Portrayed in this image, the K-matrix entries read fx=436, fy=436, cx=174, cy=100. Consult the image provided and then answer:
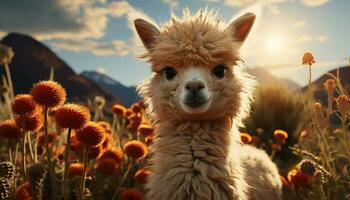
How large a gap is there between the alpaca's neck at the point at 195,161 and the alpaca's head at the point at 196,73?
0.39 feet

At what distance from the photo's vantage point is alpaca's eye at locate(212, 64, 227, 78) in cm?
355

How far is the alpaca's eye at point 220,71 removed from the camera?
11.6 ft

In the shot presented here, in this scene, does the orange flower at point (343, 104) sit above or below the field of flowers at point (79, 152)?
above

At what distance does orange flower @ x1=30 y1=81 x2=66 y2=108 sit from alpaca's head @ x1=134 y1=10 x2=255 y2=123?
0.79 metres

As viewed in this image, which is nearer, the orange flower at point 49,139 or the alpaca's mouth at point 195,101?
the alpaca's mouth at point 195,101

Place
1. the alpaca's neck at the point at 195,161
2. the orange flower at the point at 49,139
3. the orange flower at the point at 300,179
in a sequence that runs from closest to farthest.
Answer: the alpaca's neck at the point at 195,161, the orange flower at the point at 300,179, the orange flower at the point at 49,139

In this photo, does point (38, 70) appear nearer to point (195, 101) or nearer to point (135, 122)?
point (135, 122)

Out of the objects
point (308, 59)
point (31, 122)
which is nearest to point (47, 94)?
point (31, 122)

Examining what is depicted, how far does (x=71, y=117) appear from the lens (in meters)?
3.30

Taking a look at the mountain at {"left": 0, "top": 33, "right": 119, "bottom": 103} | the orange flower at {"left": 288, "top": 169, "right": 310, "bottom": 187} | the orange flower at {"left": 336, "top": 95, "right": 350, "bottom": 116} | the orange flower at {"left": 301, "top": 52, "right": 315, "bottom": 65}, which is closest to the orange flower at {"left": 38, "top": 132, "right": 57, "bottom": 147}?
the orange flower at {"left": 288, "top": 169, "right": 310, "bottom": 187}

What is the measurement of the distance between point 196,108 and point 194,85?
0.60 feet

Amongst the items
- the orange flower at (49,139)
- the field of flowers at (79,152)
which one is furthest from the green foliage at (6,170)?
the orange flower at (49,139)

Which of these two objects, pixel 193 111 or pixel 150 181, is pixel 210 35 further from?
pixel 150 181

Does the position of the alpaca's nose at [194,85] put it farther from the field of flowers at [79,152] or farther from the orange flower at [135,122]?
the orange flower at [135,122]
